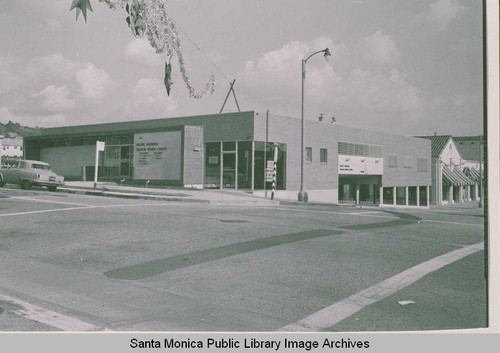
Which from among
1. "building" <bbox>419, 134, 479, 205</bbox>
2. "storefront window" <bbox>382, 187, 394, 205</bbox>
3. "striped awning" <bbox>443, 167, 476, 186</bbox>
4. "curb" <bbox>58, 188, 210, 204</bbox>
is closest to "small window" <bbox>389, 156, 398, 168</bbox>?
"storefront window" <bbox>382, 187, 394, 205</bbox>

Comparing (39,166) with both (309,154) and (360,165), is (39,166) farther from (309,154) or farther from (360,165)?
(360,165)

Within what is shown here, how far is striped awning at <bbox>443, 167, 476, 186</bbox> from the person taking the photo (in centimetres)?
5009

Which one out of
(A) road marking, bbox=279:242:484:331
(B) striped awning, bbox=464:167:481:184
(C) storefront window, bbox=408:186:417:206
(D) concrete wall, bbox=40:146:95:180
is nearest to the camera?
(A) road marking, bbox=279:242:484:331

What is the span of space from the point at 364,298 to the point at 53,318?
11.3 feet

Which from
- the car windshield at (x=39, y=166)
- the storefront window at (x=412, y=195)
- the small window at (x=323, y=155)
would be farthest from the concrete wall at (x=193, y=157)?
the storefront window at (x=412, y=195)

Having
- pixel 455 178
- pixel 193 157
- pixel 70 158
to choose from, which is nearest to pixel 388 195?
pixel 455 178

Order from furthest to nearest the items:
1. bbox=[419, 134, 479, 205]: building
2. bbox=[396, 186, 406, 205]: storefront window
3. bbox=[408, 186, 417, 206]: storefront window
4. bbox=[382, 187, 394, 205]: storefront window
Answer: bbox=[419, 134, 479, 205]: building < bbox=[408, 186, 417, 206]: storefront window < bbox=[396, 186, 406, 205]: storefront window < bbox=[382, 187, 394, 205]: storefront window

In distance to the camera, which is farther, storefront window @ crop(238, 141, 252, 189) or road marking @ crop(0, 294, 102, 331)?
storefront window @ crop(238, 141, 252, 189)

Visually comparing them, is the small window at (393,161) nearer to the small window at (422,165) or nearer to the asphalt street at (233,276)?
the small window at (422,165)

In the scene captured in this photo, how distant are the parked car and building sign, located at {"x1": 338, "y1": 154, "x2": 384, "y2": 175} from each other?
21.0 metres

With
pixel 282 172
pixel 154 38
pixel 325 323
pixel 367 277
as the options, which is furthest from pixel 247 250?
pixel 282 172

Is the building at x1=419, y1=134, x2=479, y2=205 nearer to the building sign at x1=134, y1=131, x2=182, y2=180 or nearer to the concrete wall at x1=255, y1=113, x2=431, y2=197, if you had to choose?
the concrete wall at x1=255, y1=113, x2=431, y2=197

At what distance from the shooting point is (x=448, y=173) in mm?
50938

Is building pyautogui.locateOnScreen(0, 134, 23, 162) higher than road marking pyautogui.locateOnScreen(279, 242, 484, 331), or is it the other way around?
building pyautogui.locateOnScreen(0, 134, 23, 162)
